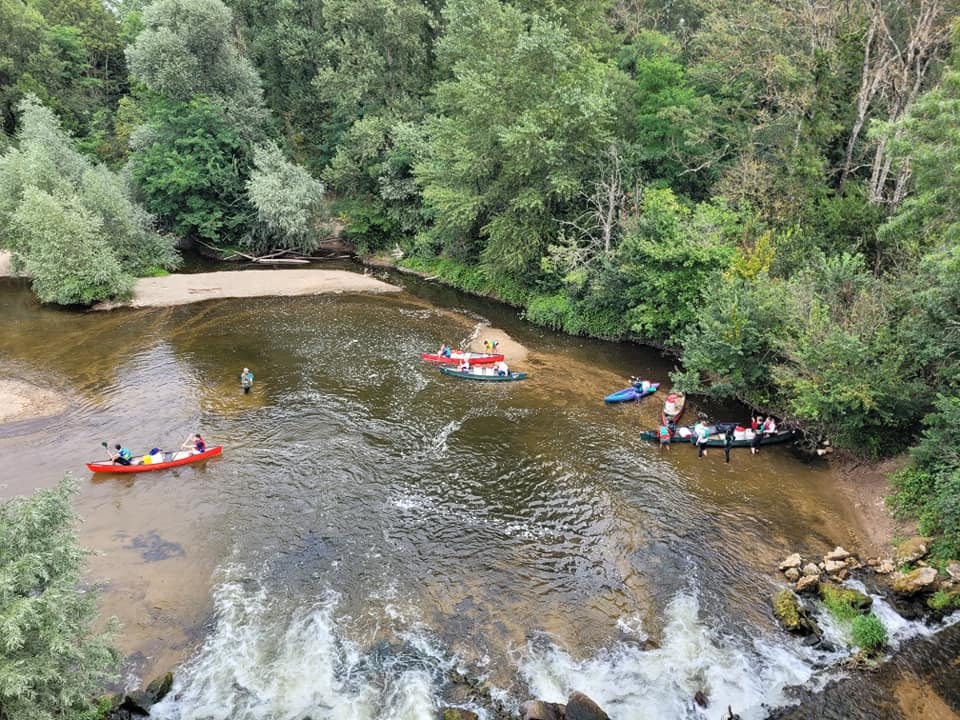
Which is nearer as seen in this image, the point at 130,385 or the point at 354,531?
the point at 354,531

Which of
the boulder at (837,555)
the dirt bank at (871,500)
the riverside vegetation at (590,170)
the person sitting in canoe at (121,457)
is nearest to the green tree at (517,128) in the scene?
the riverside vegetation at (590,170)

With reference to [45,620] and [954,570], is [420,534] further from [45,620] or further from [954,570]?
[954,570]

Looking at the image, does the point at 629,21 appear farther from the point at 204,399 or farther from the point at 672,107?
the point at 204,399

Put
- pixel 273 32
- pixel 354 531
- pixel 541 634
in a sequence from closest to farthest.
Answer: pixel 541 634 < pixel 354 531 < pixel 273 32

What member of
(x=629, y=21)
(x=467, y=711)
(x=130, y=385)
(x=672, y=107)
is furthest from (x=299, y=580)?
(x=629, y=21)

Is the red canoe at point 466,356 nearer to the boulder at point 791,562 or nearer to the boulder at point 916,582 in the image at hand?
the boulder at point 791,562

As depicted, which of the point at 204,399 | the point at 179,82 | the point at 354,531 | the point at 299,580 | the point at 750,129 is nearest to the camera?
the point at 299,580

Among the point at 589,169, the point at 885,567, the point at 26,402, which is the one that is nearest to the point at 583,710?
the point at 885,567
